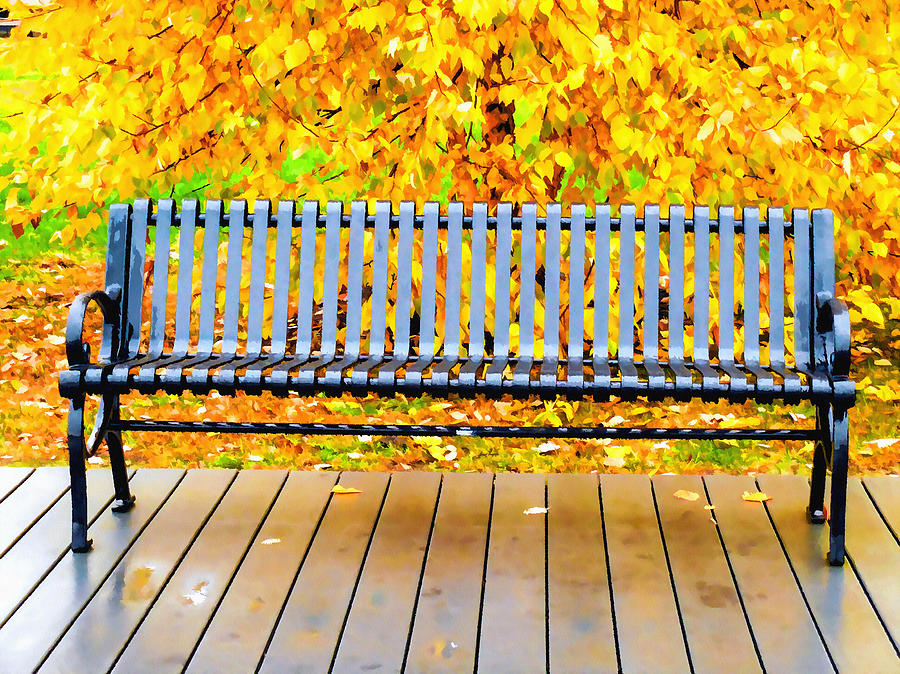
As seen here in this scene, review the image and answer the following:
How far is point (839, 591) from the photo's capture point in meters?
3.23

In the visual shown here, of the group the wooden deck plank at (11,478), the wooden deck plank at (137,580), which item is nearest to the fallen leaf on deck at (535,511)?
the wooden deck plank at (137,580)

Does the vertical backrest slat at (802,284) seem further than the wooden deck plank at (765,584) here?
Yes

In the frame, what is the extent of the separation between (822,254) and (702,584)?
113 cm

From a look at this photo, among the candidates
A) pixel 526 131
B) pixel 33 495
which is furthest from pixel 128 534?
pixel 526 131

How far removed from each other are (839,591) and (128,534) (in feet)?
6.93

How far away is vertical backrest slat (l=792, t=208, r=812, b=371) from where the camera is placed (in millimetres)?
3641

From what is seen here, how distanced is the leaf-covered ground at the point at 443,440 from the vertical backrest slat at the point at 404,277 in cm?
96

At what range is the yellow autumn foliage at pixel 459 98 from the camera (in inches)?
164

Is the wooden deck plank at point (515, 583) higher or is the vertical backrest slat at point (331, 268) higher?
the vertical backrest slat at point (331, 268)

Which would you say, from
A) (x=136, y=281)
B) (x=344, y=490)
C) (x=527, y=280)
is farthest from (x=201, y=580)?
(x=527, y=280)

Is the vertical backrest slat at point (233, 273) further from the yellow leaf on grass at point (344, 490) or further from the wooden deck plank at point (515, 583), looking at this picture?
the wooden deck plank at point (515, 583)

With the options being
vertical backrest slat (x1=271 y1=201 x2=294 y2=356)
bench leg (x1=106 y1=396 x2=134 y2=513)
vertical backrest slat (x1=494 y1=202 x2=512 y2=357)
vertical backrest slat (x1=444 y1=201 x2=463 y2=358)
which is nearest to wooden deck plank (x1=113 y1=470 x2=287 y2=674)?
bench leg (x1=106 y1=396 x2=134 y2=513)

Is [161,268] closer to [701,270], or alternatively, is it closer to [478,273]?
[478,273]

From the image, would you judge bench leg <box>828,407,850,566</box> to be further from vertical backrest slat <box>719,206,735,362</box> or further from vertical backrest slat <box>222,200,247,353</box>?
vertical backrest slat <box>222,200,247,353</box>
